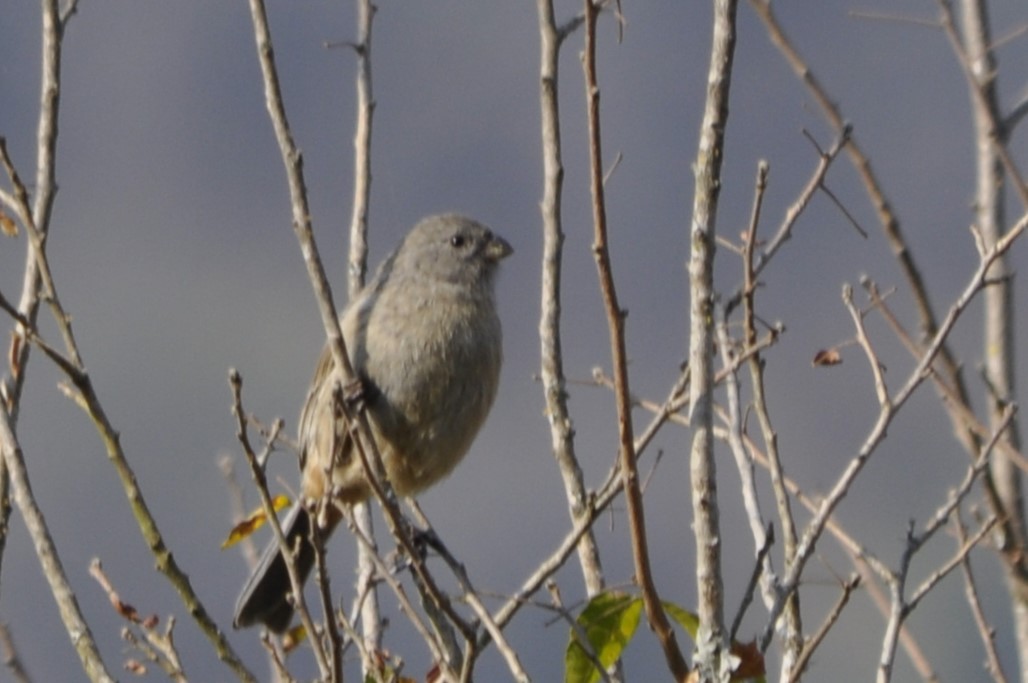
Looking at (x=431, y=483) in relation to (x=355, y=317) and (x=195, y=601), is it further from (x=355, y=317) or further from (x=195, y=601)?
(x=195, y=601)

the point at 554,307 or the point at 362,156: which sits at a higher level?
the point at 362,156

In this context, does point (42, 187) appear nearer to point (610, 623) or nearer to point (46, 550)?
point (46, 550)

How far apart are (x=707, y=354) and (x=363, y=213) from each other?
197 centimetres

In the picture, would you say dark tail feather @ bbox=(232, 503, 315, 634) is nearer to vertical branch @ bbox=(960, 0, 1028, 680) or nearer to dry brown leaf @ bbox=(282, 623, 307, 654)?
dry brown leaf @ bbox=(282, 623, 307, 654)

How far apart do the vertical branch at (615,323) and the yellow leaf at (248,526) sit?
5.18ft

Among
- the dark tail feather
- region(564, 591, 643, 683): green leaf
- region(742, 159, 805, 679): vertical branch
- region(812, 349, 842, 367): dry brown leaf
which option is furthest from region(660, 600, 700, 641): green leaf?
the dark tail feather

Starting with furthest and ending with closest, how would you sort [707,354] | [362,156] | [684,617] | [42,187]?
[362,156] < [42,187] < [684,617] < [707,354]

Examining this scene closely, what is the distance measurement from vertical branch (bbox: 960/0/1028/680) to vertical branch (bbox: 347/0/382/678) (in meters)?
1.79

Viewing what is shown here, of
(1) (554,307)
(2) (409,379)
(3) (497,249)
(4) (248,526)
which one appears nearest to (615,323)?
(1) (554,307)

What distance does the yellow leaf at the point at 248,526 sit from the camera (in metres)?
4.29

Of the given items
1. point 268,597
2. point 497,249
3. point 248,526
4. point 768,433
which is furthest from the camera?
point 497,249

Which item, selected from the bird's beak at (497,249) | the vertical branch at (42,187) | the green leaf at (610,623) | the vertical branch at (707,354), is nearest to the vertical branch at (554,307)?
the green leaf at (610,623)

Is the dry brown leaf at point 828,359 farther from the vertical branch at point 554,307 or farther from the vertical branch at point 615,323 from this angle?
the vertical branch at point 615,323

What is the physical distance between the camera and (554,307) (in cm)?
442
